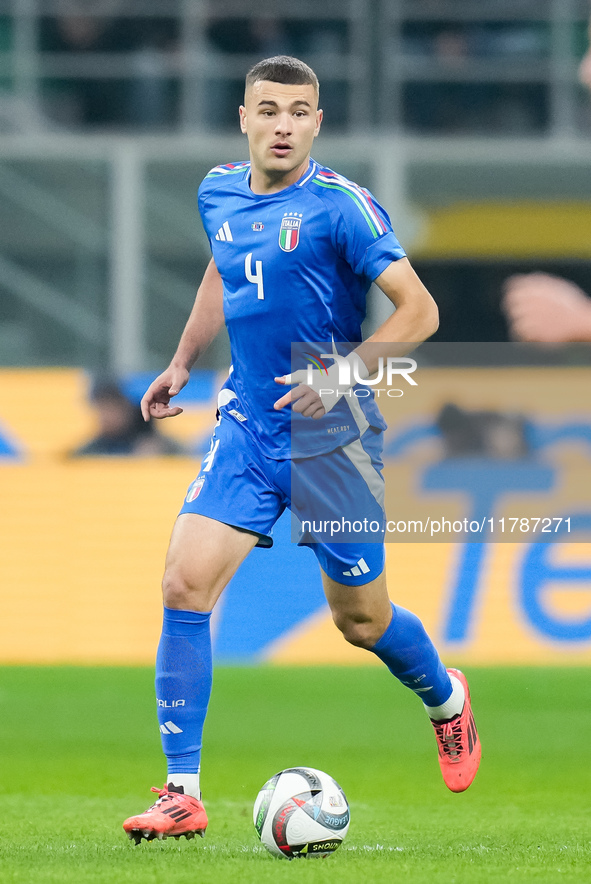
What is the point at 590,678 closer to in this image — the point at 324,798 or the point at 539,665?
the point at 539,665

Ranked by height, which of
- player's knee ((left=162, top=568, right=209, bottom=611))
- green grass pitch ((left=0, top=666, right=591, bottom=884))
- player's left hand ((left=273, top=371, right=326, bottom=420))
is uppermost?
player's left hand ((left=273, top=371, right=326, bottom=420))

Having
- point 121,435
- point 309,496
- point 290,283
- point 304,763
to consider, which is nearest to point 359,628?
point 309,496

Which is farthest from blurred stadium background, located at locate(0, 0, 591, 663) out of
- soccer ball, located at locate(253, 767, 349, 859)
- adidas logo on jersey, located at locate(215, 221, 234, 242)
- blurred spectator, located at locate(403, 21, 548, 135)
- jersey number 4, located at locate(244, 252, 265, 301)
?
soccer ball, located at locate(253, 767, 349, 859)

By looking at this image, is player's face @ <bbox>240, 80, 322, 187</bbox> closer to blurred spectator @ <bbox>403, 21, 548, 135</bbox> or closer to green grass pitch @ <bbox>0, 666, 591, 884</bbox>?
green grass pitch @ <bbox>0, 666, 591, 884</bbox>

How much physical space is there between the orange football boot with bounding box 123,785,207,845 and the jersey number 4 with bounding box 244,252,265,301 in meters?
1.52

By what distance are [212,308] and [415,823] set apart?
6.17 feet

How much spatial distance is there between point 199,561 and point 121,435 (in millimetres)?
5941

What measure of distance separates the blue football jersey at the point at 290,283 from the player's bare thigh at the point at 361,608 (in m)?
0.45

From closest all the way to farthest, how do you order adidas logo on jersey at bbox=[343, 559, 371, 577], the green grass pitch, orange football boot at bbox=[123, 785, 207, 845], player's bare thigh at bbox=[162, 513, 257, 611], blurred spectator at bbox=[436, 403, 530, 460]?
the green grass pitch
orange football boot at bbox=[123, 785, 207, 845]
player's bare thigh at bbox=[162, 513, 257, 611]
adidas logo on jersey at bbox=[343, 559, 371, 577]
blurred spectator at bbox=[436, 403, 530, 460]

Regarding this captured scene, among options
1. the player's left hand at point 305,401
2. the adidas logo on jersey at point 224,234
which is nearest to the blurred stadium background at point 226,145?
the adidas logo on jersey at point 224,234

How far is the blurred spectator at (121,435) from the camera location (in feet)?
33.2

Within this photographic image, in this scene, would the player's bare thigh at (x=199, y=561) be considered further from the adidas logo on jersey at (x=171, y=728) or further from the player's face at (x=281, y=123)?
the player's face at (x=281, y=123)

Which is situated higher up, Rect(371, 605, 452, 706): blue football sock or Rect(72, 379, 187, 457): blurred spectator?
Rect(371, 605, 452, 706): blue football sock

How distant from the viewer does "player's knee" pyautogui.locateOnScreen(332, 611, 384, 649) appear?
468 cm
